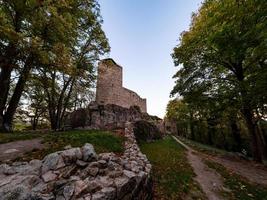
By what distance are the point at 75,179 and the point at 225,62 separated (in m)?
13.2

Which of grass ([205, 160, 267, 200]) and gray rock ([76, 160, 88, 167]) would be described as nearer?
→ gray rock ([76, 160, 88, 167])

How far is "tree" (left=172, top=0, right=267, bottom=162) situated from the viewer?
7090mm

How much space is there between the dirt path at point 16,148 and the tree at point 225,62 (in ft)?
30.9

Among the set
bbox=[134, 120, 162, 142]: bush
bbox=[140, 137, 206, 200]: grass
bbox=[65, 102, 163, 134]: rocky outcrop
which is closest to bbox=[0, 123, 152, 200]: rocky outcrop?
bbox=[140, 137, 206, 200]: grass

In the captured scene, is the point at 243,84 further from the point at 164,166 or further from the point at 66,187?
the point at 66,187

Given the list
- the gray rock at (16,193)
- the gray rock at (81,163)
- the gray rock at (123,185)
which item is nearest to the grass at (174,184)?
the gray rock at (123,185)

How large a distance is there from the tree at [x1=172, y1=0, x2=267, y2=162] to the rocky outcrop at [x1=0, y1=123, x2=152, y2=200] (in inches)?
264

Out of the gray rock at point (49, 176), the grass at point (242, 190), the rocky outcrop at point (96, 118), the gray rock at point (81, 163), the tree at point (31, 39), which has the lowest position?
the grass at point (242, 190)

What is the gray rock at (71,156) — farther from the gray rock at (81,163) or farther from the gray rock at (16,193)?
the gray rock at (16,193)

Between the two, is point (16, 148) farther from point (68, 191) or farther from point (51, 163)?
point (68, 191)

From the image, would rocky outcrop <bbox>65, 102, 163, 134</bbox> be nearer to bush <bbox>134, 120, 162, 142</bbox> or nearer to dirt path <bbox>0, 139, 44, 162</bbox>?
bush <bbox>134, 120, 162, 142</bbox>

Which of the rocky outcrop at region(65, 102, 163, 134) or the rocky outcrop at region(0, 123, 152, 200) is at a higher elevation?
the rocky outcrop at region(65, 102, 163, 134)

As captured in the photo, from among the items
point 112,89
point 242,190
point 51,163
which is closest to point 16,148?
point 51,163

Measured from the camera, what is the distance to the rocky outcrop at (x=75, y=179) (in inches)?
130
